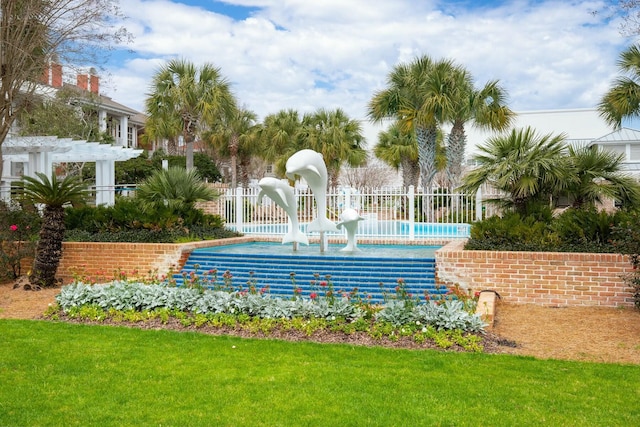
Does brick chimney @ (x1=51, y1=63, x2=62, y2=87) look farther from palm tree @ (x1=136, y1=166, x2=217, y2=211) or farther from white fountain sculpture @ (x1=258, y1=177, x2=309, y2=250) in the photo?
white fountain sculpture @ (x1=258, y1=177, x2=309, y2=250)

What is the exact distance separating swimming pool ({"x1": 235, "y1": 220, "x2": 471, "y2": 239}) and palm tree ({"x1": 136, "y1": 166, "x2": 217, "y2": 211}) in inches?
110

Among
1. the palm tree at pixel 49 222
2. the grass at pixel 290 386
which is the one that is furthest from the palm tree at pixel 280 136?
the grass at pixel 290 386

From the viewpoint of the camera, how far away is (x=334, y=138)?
29312mm

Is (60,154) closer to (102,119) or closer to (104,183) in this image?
(104,183)

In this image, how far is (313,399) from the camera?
4770 millimetres

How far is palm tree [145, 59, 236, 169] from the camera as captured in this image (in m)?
24.9

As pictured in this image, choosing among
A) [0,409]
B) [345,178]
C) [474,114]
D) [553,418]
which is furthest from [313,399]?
[345,178]

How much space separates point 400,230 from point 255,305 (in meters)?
8.66

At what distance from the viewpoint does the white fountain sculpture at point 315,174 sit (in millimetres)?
11507

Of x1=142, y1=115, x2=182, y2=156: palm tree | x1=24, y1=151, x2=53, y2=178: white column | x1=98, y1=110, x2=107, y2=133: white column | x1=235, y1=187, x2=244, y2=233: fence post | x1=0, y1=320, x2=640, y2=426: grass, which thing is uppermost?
x1=98, y1=110, x2=107, y2=133: white column

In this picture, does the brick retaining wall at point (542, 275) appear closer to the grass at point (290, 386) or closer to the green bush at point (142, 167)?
the grass at point (290, 386)

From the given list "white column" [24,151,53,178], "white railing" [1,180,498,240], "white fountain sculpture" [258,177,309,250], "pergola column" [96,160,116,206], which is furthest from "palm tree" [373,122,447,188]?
"white column" [24,151,53,178]

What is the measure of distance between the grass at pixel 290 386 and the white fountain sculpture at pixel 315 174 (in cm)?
532

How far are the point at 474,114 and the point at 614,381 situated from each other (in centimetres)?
1702
